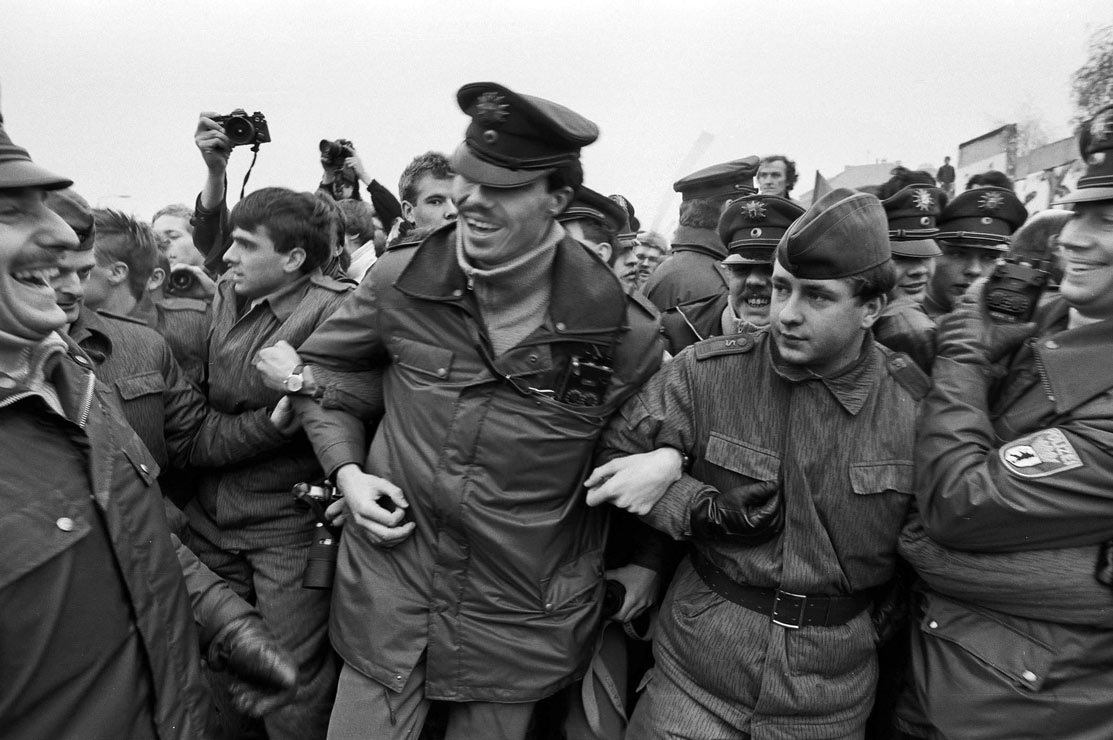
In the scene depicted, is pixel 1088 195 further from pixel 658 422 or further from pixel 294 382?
pixel 294 382

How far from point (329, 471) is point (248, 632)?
0.59 metres

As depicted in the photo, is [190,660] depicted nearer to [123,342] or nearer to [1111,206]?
[123,342]

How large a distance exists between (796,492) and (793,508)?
5cm

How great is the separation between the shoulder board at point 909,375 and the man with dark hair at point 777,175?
14.8 feet

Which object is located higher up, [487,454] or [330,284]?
[330,284]

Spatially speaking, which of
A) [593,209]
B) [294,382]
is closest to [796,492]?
[294,382]

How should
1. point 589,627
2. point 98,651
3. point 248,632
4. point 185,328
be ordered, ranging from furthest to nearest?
1. point 185,328
2. point 589,627
3. point 248,632
4. point 98,651

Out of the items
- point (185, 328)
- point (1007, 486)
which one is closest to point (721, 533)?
point (1007, 486)

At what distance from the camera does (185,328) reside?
3.29 m

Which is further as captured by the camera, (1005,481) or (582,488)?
(582,488)

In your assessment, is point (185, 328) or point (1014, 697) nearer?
point (1014, 697)

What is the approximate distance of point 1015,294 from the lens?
2.20 meters

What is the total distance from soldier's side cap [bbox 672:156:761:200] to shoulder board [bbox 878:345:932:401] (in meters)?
2.61

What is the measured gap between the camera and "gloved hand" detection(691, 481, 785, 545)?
215 cm
